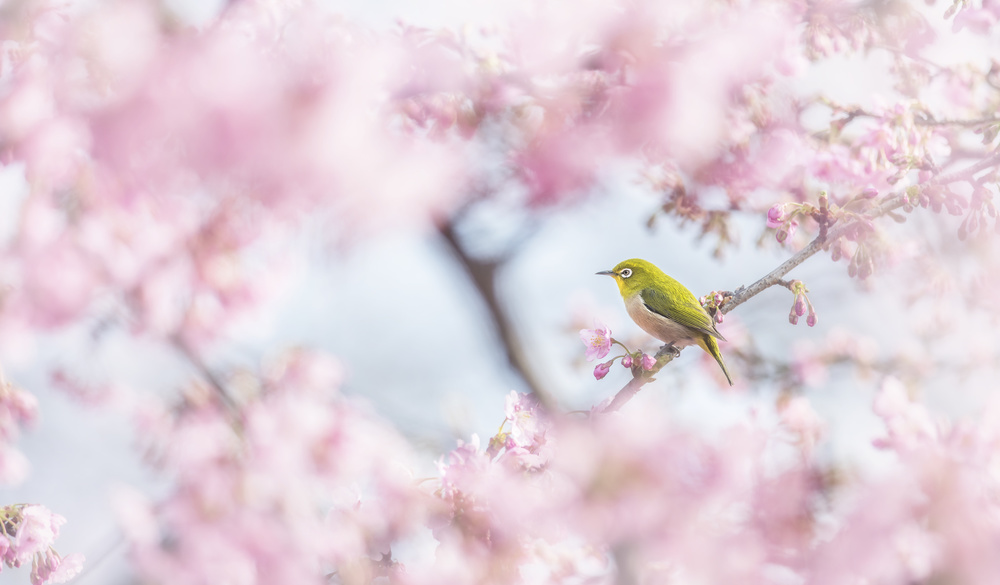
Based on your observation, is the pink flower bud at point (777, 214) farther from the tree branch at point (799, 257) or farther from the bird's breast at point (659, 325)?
the bird's breast at point (659, 325)

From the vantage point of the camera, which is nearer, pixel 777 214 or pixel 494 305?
pixel 494 305

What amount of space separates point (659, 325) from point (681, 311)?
24 centimetres

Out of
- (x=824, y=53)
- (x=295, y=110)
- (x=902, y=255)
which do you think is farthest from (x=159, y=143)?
(x=902, y=255)

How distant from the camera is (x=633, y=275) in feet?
13.9

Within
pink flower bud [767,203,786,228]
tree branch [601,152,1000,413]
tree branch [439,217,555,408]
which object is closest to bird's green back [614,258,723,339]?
tree branch [601,152,1000,413]

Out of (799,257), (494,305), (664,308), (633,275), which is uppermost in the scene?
(494,305)

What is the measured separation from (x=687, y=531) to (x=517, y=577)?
3.02ft

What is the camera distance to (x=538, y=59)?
2508 mm

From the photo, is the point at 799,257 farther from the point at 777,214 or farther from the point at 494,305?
the point at 494,305

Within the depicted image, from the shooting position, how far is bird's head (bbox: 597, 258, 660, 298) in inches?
161

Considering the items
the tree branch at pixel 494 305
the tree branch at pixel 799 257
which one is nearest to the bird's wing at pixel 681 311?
the tree branch at pixel 799 257

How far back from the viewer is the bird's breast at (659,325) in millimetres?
3695

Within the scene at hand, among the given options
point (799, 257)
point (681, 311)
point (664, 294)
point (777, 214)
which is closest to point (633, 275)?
point (664, 294)

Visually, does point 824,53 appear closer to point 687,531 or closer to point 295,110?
point 687,531
